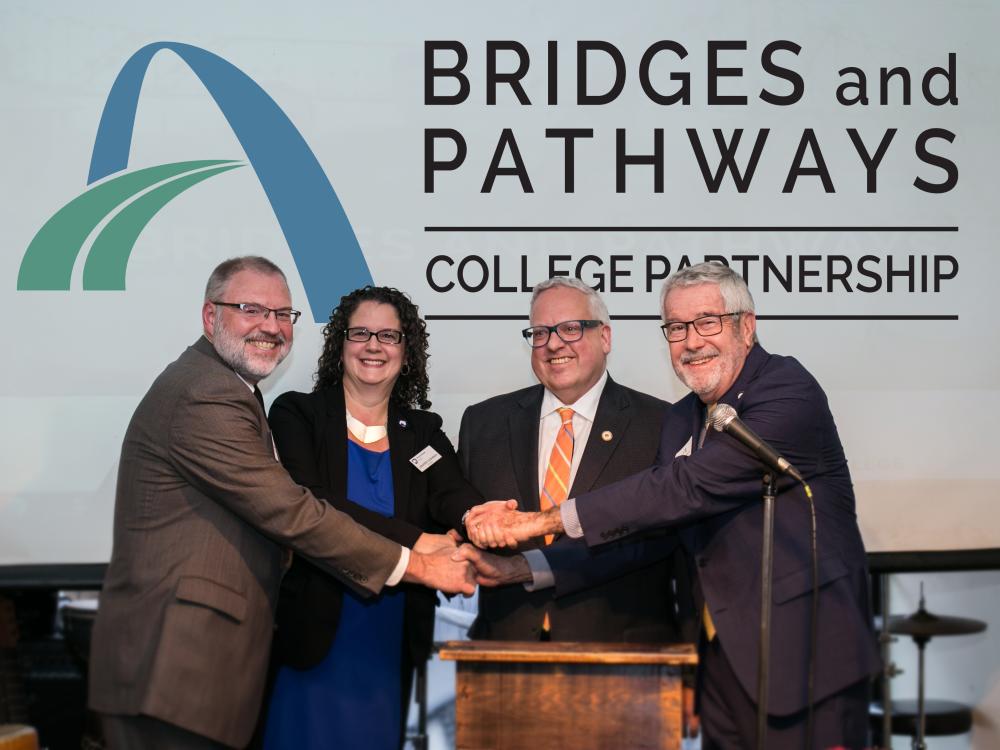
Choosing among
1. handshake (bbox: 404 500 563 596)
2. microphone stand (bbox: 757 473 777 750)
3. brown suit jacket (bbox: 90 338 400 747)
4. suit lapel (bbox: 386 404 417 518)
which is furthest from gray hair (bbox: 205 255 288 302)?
microphone stand (bbox: 757 473 777 750)

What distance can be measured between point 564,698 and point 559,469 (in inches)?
45.3

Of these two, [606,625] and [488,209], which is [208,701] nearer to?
[606,625]

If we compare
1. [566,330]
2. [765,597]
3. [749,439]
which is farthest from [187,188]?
[765,597]

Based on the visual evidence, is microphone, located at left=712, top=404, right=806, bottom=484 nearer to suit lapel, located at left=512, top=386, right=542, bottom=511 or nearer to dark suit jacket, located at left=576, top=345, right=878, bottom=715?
dark suit jacket, located at left=576, top=345, right=878, bottom=715

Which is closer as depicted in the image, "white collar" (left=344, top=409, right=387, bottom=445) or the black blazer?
the black blazer

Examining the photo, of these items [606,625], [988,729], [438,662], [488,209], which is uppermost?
[488,209]

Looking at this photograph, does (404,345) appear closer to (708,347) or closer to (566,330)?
(566,330)

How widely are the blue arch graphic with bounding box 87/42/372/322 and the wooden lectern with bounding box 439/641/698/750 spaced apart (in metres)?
2.12

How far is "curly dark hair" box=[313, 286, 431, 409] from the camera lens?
372cm

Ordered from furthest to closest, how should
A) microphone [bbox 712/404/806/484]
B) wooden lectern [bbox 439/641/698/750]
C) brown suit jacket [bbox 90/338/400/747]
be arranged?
brown suit jacket [bbox 90/338/400/747]
wooden lectern [bbox 439/641/698/750]
microphone [bbox 712/404/806/484]

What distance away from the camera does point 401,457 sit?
361 centimetres

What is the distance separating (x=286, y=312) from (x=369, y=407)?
0.42 metres

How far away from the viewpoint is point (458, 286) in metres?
4.43

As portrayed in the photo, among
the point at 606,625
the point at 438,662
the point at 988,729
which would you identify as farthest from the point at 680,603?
the point at 988,729
